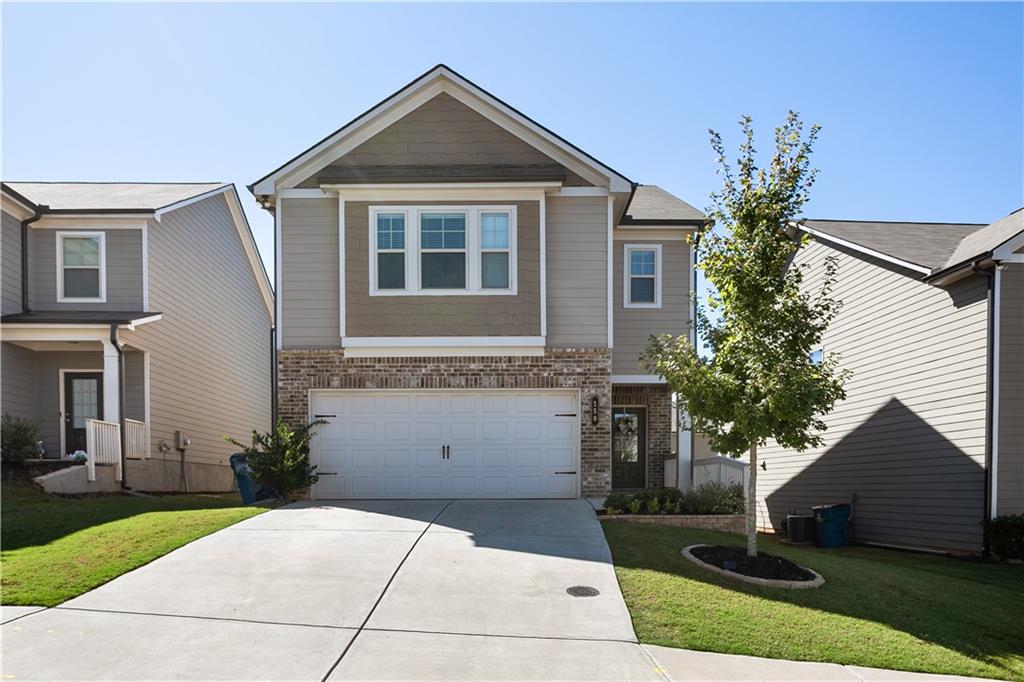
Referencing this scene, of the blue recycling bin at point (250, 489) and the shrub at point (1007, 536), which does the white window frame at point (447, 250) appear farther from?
the shrub at point (1007, 536)

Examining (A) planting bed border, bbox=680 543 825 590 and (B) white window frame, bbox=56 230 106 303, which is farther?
(B) white window frame, bbox=56 230 106 303

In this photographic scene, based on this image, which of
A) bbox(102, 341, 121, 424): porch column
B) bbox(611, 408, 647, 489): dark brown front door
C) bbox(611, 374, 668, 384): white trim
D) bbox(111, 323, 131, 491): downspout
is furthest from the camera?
bbox(611, 408, 647, 489): dark brown front door

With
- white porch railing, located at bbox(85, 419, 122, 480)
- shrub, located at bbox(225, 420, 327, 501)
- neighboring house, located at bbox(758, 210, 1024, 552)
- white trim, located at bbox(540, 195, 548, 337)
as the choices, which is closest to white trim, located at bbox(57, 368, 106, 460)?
white porch railing, located at bbox(85, 419, 122, 480)

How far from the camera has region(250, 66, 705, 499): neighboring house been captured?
47.5 ft

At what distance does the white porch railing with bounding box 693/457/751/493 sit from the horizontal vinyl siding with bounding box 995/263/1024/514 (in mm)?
4003

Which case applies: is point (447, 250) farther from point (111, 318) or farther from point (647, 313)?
point (111, 318)

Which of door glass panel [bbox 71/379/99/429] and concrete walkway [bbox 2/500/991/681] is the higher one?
door glass panel [bbox 71/379/99/429]

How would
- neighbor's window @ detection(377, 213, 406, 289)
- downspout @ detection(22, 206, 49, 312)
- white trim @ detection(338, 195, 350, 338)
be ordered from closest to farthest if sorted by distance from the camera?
white trim @ detection(338, 195, 350, 338)
neighbor's window @ detection(377, 213, 406, 289)
downspout @ detection(22, 206, 49, 312)

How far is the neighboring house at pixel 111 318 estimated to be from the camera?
16594 mm

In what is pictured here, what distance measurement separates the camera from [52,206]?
17953 millimetres

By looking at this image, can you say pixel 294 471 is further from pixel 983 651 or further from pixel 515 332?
pixel 983 651

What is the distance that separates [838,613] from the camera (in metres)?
8.29

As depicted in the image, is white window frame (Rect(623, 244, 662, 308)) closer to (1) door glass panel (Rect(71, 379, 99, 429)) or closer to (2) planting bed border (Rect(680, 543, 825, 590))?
(2) planting bed border (Rect(680, 543, 825, 590))

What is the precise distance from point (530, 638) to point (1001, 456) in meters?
9.57
